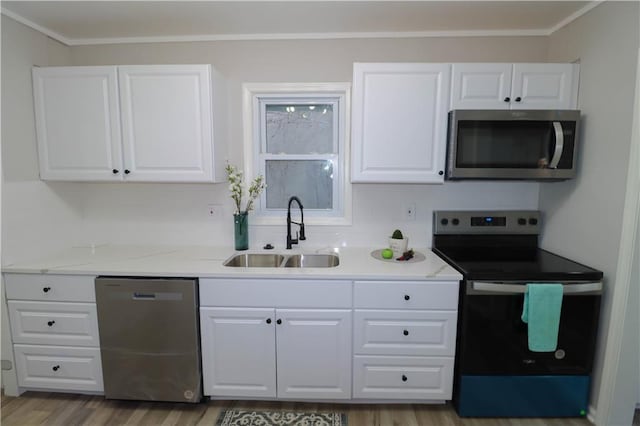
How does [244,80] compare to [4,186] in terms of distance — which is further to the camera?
[244,80]

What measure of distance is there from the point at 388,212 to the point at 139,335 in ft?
5.89

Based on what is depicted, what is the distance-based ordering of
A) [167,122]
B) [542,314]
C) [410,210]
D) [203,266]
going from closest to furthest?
[542,314] < [203,266] < [167,122] < [410,210]

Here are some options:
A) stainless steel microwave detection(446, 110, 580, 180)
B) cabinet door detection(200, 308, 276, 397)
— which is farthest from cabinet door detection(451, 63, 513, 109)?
cabinet door detection(200, 308, 276, 397)

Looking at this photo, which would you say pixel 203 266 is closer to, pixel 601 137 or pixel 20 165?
pixel 20 165

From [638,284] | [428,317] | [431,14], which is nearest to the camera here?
[638,284]

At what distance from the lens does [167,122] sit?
2021 millimetres

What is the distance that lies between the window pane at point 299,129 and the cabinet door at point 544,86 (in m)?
1.21

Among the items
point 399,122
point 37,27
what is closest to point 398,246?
point 399,122

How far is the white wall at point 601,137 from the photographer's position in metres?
1.59

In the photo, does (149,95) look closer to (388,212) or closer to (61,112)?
(61,112)

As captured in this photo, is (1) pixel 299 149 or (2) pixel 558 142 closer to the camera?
(2) pixel 558 142

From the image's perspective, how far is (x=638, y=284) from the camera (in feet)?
5.20

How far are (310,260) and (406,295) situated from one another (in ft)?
2.42

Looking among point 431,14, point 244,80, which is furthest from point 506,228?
point 244,80
